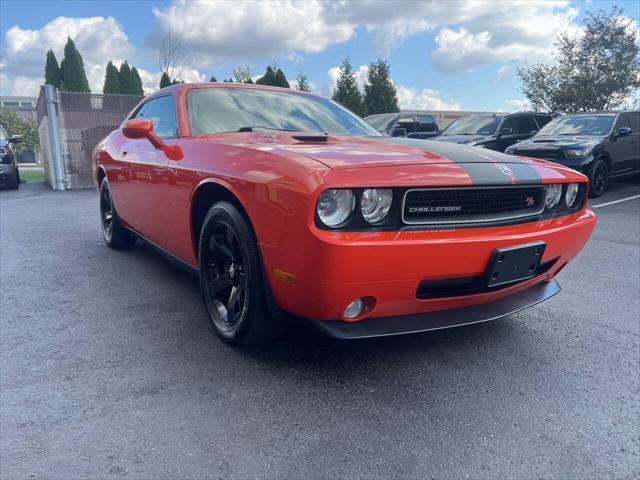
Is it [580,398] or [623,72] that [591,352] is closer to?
[580,398]

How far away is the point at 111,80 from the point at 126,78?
119 cm

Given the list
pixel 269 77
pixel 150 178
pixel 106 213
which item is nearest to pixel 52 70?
pixel 269 77

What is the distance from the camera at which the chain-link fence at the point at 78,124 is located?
10.9 meters

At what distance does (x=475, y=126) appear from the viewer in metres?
10.8

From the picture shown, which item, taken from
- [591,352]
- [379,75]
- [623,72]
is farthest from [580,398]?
[379,75]

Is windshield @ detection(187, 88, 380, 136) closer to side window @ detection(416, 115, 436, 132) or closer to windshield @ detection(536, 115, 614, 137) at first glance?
windshield @ detection(536, 115, 614, 137)

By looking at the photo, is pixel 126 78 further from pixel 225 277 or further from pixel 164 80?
pixel 225 277

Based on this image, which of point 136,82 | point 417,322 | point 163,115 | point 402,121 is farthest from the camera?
point 136,82

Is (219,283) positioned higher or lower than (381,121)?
lower

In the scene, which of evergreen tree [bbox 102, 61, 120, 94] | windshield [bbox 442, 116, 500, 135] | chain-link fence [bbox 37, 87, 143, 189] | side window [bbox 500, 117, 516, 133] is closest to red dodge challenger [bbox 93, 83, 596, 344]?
windshield [bbox 442, 116, 500, 135]

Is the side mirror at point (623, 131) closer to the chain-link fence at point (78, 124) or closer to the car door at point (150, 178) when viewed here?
the car door at point (150, 178)

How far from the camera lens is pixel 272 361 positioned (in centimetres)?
248

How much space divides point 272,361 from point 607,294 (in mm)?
2613

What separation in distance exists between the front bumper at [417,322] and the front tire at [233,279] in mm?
337
